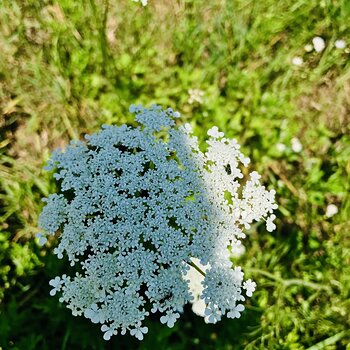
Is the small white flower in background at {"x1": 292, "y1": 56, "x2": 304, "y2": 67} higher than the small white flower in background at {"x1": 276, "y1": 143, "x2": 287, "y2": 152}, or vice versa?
the small white flower in background at {"x1": 292, "y1": 56, "x2": 304, "y2": 67}

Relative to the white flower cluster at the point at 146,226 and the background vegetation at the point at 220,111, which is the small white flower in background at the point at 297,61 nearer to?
the background vegetation at the point at 220,111

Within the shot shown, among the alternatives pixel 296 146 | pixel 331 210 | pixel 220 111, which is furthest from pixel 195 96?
pixel 331 210

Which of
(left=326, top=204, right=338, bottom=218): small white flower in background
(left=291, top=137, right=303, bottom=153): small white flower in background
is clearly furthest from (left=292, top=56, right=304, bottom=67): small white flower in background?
(left=326, top=204, right=338, bottom=218): small white flower in background

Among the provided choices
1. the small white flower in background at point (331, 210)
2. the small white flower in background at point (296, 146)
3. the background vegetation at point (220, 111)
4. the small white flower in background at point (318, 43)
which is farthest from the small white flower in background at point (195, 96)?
the small white flower in background at point (331, 210)

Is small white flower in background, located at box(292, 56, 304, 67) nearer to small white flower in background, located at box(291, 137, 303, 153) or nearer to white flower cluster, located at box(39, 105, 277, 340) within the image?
small white flower in background, located at box(291, 137, 303, 153)

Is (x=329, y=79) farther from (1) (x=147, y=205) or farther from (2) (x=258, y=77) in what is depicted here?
(1) (x=147, y=205)

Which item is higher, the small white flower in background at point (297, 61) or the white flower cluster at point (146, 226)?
the white flower cluster at point (146, 226)
